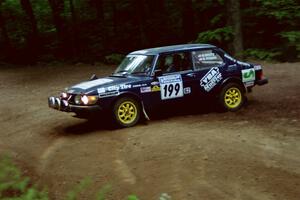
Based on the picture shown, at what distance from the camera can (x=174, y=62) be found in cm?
1145

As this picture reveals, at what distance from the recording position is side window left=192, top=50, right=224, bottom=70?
1163 centimetres

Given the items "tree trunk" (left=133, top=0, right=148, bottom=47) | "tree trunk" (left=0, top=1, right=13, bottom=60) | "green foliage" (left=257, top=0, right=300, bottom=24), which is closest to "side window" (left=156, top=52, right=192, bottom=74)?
"green foliage" (left=257, top=0, right=300, bottom=24)

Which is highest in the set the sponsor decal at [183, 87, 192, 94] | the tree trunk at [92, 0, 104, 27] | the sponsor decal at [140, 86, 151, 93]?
the tree trunk at [92, 0, 104, 27]

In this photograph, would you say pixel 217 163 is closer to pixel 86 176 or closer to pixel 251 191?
pixel 251 191

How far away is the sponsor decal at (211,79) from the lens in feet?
38.1

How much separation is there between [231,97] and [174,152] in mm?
3981

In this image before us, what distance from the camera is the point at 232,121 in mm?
10953

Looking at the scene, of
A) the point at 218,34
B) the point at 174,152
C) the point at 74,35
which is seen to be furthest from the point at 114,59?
the point at 174,152

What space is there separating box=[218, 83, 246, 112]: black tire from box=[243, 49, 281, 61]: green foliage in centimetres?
975

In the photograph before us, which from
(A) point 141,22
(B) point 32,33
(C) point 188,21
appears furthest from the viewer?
(B) point 32,33

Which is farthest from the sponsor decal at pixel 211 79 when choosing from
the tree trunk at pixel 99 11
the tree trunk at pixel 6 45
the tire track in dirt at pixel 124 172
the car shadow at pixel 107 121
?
the tree trunk at pixel 99 11

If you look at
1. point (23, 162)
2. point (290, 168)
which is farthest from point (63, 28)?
point (290, 168)

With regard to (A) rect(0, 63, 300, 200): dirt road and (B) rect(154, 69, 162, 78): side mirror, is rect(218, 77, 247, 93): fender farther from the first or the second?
(B) rect(154, 69, 162, 78): side mirror

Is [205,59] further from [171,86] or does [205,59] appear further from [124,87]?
[124,87]
